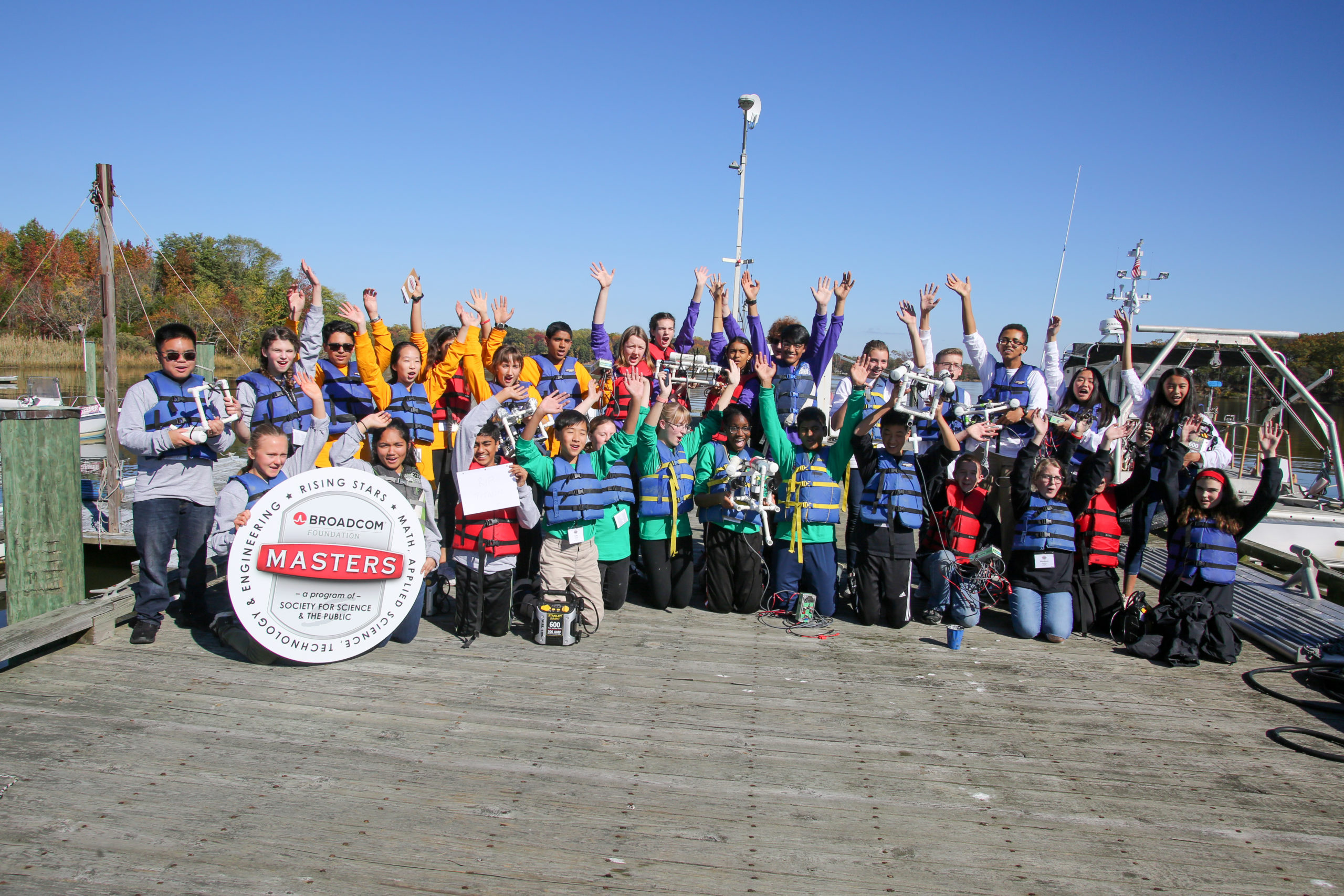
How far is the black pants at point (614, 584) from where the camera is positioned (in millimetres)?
6250

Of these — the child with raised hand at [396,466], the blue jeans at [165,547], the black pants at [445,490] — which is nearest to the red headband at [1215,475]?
the child with raised hand at [396,466]

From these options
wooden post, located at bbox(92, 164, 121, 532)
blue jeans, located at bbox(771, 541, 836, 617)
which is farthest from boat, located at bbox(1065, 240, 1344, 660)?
wooden post, located at bbox(92, 164, 121, 532)

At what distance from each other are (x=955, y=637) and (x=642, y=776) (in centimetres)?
298

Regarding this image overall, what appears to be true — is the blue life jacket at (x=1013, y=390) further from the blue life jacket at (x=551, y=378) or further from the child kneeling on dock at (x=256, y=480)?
the child kneeling on dock at (x=256, y=480)

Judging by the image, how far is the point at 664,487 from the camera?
6383 mm

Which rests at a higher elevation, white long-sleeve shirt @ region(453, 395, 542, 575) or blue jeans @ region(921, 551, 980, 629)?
white long-sleeve shirt @ region(453, 395, 542, 575)

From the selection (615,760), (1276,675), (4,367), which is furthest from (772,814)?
(4,367)

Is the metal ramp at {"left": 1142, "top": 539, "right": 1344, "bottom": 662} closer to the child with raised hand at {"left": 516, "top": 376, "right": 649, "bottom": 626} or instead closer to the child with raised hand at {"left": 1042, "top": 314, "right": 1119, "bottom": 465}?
the child with raised hand at {"left": 1042, "top": 314, "right": 1119, "bottom": 465}

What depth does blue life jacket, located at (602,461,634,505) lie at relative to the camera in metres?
6.04

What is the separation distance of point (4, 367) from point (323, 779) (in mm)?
43869

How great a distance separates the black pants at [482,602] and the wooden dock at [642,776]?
8.6 inches

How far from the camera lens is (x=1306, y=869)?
3.09 meters

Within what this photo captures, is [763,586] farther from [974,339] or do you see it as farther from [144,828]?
[144,828]

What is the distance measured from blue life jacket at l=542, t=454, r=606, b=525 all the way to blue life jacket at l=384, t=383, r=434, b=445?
134 cm
